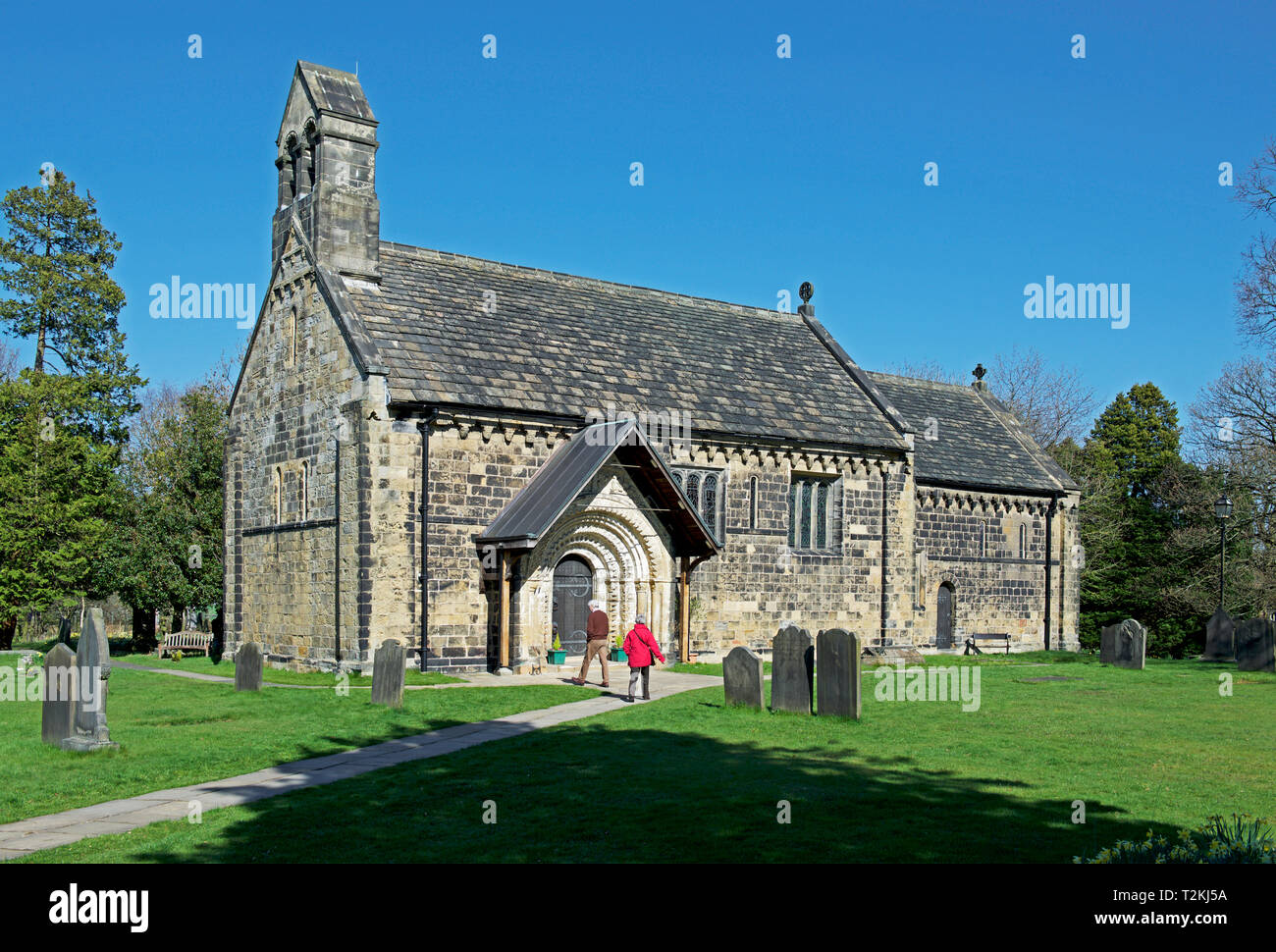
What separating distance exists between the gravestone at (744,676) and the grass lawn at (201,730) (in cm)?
330

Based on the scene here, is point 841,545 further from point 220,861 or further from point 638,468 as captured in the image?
point 220,861

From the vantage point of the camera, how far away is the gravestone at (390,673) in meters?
17.5

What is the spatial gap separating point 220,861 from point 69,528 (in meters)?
29.4

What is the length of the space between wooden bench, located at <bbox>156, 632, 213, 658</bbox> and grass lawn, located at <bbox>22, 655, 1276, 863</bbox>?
1969 centimetres

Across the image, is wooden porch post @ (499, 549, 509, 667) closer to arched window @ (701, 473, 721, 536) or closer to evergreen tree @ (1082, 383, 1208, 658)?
arched window @ (701, 473, 721, 536)

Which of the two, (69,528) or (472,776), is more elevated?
(69,528)

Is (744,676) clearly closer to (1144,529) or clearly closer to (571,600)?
(571,600)

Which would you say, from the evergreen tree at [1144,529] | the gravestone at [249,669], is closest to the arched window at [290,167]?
the gravestone at [249,669]

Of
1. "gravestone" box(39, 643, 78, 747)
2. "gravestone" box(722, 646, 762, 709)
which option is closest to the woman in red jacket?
"gravestone" box(722, 646, 762, 709)

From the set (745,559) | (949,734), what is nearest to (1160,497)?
(745,559)

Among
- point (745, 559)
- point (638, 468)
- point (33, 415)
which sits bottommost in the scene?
point (745, 559)

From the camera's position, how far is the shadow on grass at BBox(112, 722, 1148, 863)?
8242mm

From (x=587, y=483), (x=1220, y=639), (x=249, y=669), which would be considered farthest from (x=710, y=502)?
(x=1220, y=639)

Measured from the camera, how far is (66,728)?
1342 centimetres
